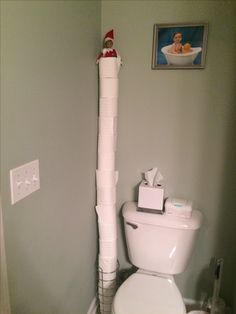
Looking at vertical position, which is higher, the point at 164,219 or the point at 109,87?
the point at 109,87

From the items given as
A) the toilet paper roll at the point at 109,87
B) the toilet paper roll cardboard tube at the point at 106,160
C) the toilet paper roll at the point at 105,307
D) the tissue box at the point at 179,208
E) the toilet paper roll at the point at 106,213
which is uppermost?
the toilet paper roll at the point at 109,87

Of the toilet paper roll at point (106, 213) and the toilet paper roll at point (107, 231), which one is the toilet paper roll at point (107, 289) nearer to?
the toilet paper roll at point (107, 231)

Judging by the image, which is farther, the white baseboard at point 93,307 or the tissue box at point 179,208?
the white baseboard at point 93,307

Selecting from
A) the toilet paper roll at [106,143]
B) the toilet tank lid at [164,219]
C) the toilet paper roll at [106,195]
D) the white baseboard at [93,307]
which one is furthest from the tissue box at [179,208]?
the white baseboard at [93,307]

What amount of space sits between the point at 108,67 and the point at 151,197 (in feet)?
2.44

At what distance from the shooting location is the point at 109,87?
1.39 metres

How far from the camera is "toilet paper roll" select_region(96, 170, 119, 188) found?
4.85ft

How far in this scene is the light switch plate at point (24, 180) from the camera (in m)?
0.83

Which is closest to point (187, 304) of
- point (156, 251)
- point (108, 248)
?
point (156, 251)

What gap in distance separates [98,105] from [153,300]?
1.05m

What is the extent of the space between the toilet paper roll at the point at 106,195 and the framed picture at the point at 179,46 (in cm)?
74

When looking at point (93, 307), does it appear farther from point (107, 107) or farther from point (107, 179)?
point (107, 107)

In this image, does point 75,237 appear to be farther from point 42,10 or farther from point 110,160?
point 42,10

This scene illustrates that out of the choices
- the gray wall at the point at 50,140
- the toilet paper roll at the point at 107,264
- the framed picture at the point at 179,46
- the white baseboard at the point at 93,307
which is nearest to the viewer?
the gray wall at the point at 50,140
